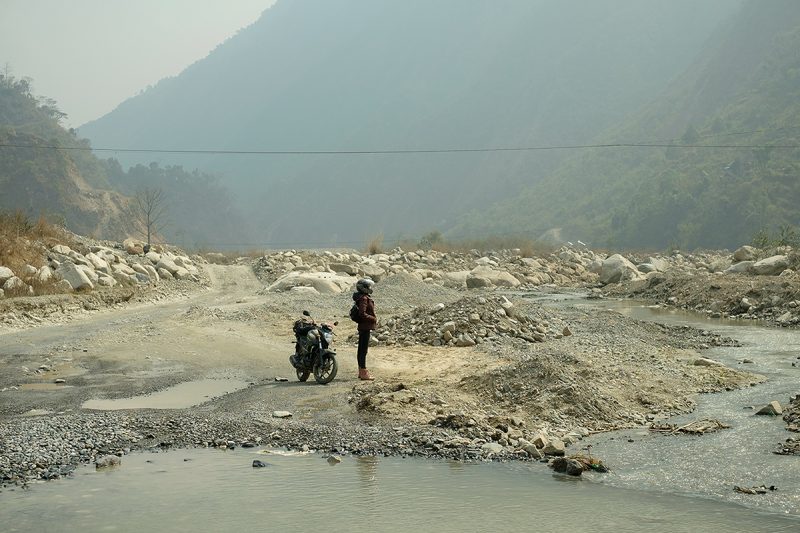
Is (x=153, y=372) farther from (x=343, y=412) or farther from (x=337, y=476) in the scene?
(x=337, y=476)

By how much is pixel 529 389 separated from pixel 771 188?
175 feet

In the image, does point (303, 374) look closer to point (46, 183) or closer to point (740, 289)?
point (740, 289)

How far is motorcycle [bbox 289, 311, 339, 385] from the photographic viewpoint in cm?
1049

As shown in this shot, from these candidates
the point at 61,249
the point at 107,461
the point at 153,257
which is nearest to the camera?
the point at 107,461

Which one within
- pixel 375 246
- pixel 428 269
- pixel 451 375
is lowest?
pixel 451 375

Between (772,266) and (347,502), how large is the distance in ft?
75.6

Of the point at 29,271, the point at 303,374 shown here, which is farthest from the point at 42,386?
the point at 29,271

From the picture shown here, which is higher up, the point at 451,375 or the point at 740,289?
the point at 740,289

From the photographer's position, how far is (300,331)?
10.8 metres

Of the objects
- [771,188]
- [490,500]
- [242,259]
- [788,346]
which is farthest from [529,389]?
[771,188]

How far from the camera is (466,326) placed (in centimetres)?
1450

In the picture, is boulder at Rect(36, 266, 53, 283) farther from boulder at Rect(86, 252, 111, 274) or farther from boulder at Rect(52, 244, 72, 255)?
boulder at Rect(86, 252, 111, 274)

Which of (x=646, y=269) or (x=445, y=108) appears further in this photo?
(x=445, y=108)

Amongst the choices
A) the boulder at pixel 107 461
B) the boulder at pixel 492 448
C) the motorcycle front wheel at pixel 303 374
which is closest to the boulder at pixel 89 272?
the motorcycle front wheel at pixel 303 374
